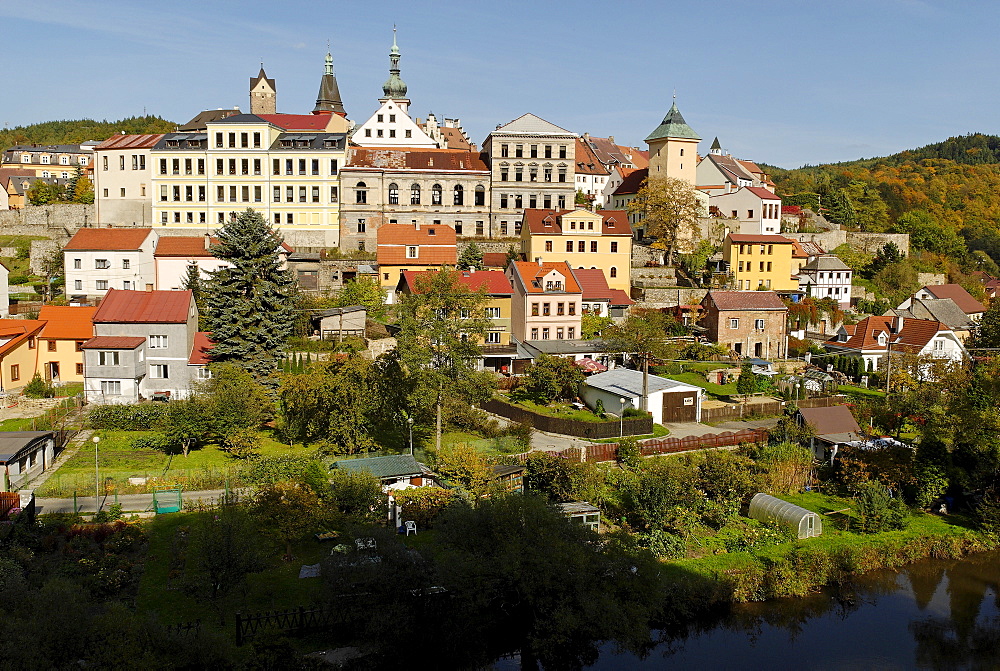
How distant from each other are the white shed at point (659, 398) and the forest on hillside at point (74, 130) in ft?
257

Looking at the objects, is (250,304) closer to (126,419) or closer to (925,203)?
(126,419)

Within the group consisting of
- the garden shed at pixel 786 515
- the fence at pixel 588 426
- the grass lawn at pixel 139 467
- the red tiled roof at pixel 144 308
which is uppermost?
the red tiled roof at pixel 144 308

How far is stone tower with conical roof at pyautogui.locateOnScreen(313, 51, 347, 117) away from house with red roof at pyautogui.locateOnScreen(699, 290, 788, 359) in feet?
168

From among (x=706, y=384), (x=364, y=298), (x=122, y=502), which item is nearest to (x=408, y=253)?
(x=364, y=298)

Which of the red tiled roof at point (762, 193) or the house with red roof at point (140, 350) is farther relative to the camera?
the red tiled roof at point (762, 193)

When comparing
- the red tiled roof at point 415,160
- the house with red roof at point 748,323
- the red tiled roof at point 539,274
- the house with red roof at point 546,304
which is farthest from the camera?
the red tiled roof at point 415,160

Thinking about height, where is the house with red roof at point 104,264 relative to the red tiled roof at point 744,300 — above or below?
above

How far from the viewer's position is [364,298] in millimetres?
46594

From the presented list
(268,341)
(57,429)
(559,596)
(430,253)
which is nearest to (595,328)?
(430,253)

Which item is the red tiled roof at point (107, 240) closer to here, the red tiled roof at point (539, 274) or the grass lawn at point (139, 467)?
the grass lawn at point (139, 467)

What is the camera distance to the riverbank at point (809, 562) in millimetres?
20500

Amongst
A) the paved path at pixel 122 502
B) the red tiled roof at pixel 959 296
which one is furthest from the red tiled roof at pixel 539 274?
the red tiled roof at pixel 959 296

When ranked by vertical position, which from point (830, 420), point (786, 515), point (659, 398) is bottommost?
point (786, 515)

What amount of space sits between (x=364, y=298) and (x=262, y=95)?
4615 centimetres
